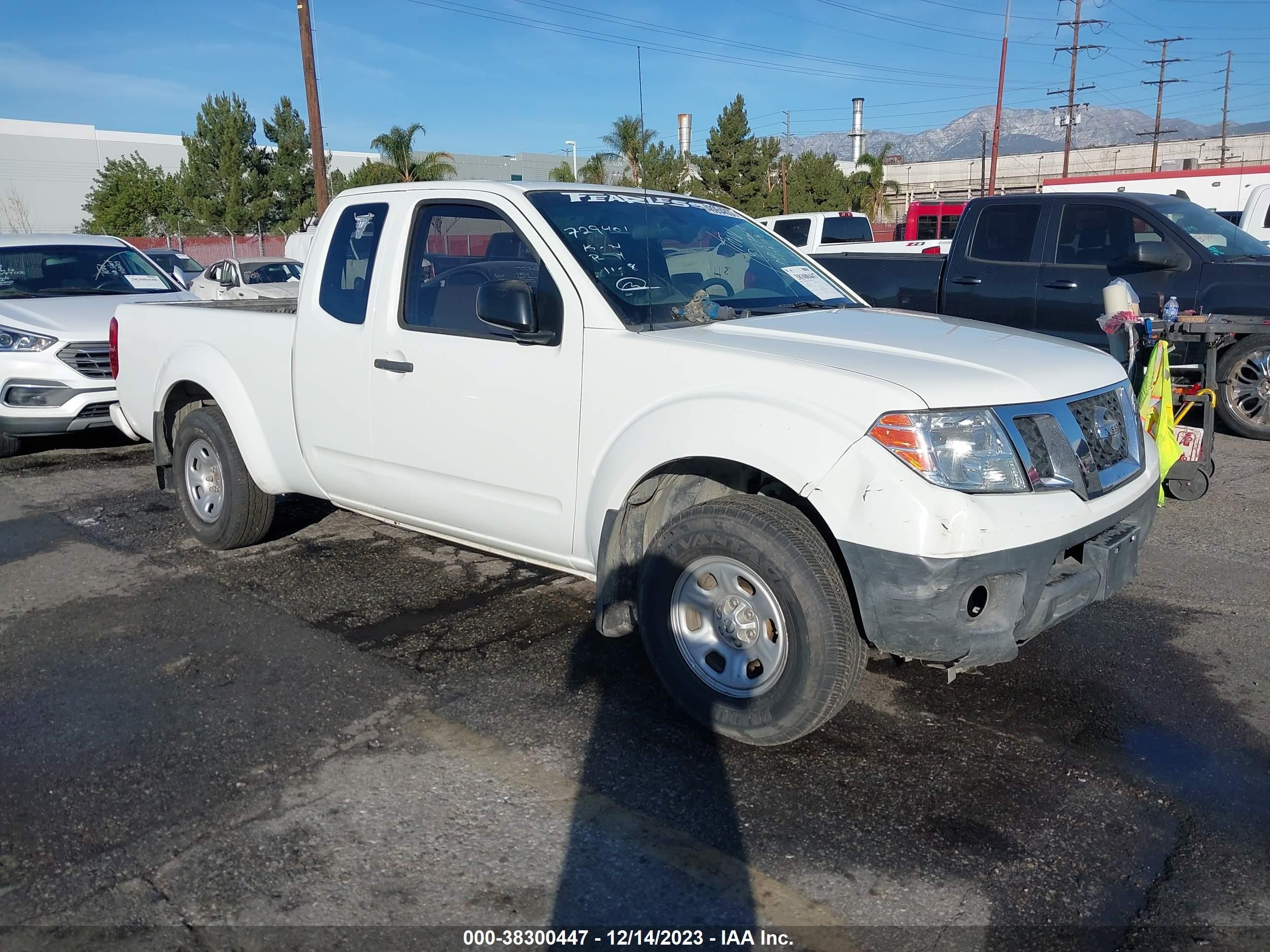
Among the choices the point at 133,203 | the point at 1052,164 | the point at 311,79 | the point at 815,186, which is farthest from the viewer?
the point at 1052,164

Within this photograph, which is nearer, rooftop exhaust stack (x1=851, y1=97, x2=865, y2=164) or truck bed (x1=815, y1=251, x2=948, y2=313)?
truck bed (x1=815, y1=251, x2=948, y2=313)

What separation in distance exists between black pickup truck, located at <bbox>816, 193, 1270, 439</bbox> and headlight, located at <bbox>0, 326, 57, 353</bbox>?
7.22 metres

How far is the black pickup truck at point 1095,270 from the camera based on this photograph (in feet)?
27.2

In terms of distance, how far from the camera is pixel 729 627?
3547mm

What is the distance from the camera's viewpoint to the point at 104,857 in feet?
9.99

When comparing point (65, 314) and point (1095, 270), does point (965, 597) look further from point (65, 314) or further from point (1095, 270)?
point (65, 314)

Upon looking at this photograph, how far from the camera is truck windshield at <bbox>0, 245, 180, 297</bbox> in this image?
9336 mm

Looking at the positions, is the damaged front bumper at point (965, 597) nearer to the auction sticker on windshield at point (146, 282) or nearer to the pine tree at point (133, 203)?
the auction sticker on windshield at point (146, 282)

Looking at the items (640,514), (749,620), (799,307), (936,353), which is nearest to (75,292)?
(799,307)

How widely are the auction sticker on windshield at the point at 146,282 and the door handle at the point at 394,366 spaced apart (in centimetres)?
627

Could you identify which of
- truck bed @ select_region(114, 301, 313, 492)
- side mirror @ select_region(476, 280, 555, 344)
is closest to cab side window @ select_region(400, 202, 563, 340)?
side mirror @ select_region(476, 280, 555, 344)

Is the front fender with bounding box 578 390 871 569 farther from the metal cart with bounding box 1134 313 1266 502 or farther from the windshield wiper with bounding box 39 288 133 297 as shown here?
the windshield wiper with bounding box 39 288 133 297

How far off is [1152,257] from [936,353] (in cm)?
576

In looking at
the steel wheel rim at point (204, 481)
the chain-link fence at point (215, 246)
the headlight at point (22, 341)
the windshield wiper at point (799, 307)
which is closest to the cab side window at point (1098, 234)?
the windshield wiper at point (799, 307)
